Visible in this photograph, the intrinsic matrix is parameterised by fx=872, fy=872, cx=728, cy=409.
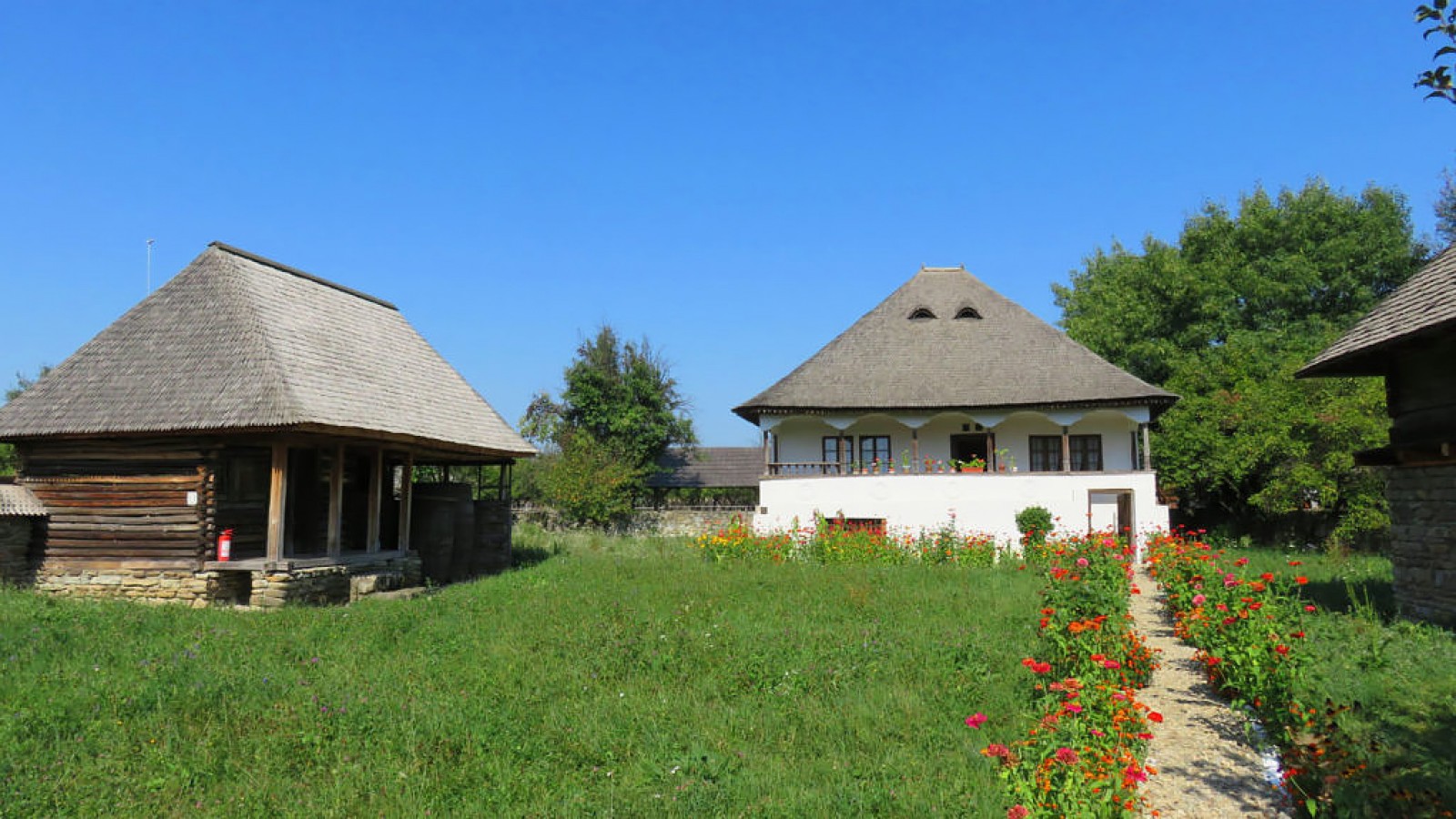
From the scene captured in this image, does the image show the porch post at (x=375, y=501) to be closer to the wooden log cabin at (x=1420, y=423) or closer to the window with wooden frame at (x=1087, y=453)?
the wooden log cabin at (x=1420, y=423)

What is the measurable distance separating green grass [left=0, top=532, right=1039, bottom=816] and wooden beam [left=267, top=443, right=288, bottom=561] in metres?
1.69

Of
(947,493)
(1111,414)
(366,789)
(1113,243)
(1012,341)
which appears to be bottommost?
(366,789)

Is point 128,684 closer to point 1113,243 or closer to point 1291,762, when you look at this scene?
point 1291,762

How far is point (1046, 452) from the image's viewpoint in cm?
2414

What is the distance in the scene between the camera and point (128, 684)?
7664mm

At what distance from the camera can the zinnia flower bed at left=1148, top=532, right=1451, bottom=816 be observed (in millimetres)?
4758

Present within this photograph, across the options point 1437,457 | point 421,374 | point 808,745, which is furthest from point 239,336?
point 1437,457

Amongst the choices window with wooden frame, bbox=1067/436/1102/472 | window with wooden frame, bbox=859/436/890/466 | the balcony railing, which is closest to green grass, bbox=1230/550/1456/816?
the balcony railing

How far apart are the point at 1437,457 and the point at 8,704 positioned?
14.7 metres

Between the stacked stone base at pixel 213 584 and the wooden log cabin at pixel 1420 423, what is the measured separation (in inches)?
584

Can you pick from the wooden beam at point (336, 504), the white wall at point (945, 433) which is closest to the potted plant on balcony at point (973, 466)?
the white wall at point (945, 433)

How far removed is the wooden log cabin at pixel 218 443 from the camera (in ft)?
44.1

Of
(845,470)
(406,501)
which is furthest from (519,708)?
(845,470)

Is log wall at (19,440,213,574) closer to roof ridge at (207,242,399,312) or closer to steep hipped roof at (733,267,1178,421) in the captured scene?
roof ridge at (207,242,399,312)
